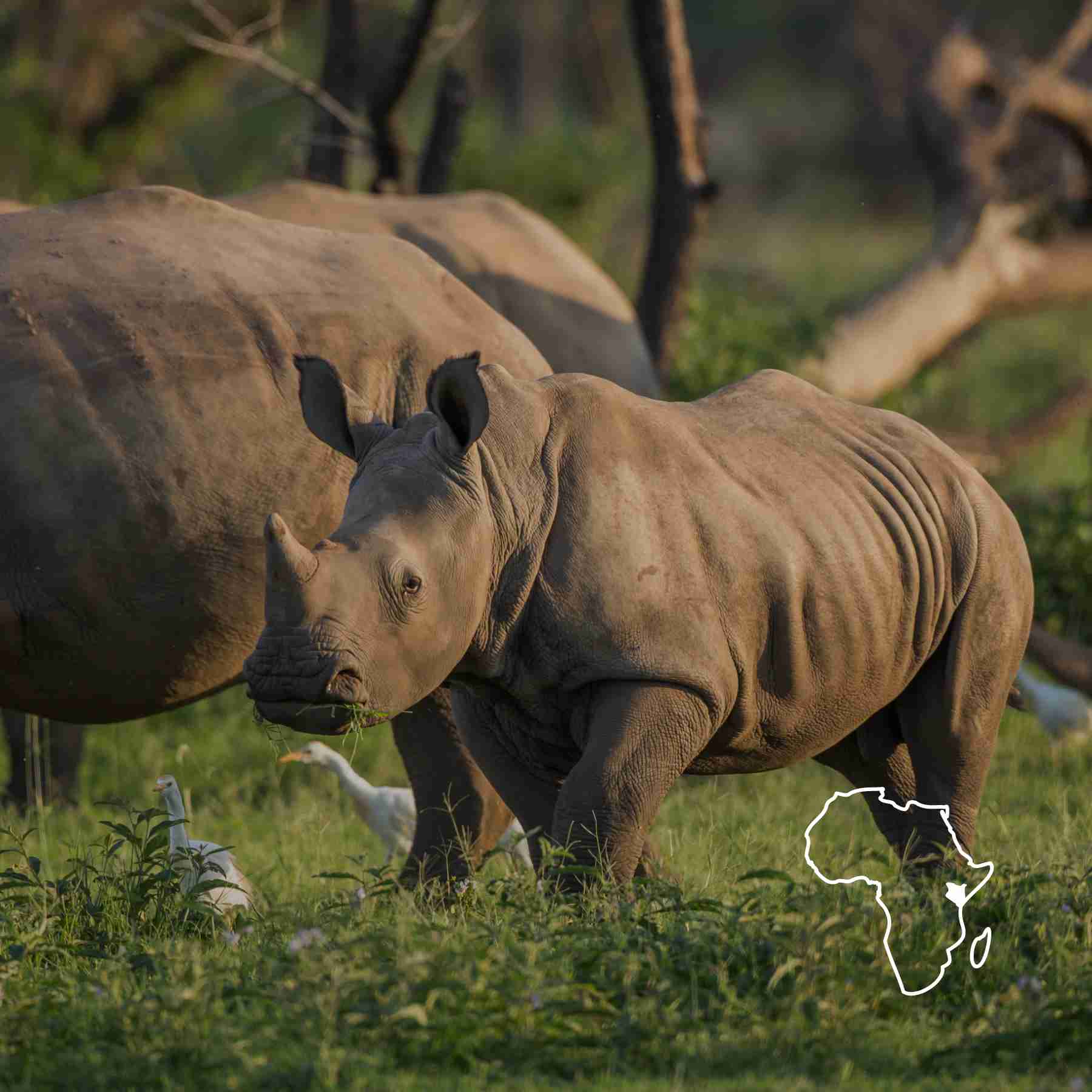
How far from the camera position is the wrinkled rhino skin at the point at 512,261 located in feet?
22.5

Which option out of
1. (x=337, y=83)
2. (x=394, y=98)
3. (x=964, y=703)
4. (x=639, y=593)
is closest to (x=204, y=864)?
(x=639, y=593)

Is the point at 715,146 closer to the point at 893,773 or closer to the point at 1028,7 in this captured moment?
the point at 1028,7

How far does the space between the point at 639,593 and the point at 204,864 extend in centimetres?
150

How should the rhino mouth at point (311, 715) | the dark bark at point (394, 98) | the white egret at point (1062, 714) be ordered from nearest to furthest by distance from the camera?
1. the rhino mouth at point (311, 715)
2. the white egret at point (1062, 714)
3. the dark bark at point (394, 98)

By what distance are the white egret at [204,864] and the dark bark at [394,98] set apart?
5.24 metres

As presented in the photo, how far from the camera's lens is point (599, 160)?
14.1 metres

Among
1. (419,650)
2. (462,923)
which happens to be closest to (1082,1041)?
(462,923)

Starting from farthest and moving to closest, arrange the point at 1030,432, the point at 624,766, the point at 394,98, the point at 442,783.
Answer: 1. the point at 1030,432
2. the point at 394,98
3. the point at 442,783
4. the point at 624,766

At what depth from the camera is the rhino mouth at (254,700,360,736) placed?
416cm

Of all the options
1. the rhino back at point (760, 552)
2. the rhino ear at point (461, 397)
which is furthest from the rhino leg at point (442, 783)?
the rhino ear at point (461, 397)

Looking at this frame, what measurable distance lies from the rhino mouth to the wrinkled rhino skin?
284cm

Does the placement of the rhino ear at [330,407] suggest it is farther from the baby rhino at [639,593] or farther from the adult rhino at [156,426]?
the adult rhino at [156,426]

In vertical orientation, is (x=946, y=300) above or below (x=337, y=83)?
below

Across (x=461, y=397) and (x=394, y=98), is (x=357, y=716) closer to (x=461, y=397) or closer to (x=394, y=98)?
(x=461, y=397)
